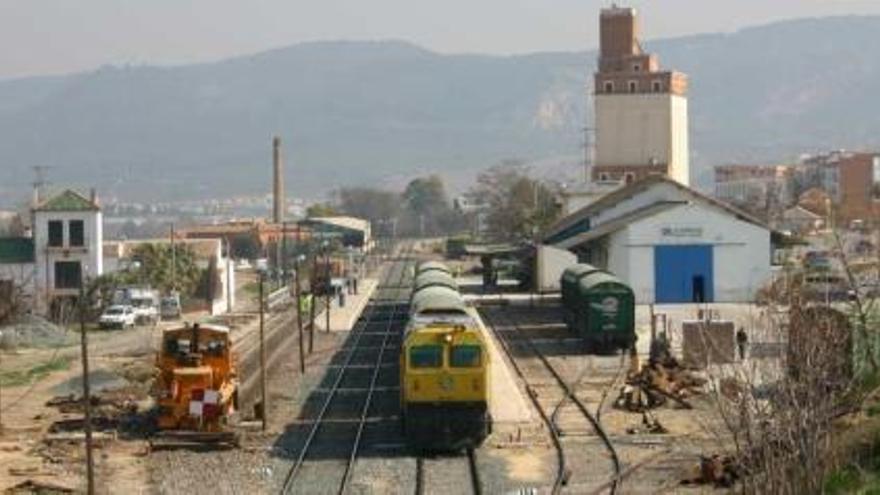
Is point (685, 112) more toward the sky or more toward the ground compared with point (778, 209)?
more toward the sky

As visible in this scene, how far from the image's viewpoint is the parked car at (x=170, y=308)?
7053cm

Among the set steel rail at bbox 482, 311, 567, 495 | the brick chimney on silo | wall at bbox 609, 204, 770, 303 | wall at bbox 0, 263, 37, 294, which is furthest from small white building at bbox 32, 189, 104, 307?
steel rail at bbox 482, 311, 567, 495

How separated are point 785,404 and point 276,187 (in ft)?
332

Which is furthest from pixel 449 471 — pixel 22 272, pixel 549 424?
pixel 22 272

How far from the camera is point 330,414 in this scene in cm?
3219

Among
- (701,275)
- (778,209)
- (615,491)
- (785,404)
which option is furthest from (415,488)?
(778,209)

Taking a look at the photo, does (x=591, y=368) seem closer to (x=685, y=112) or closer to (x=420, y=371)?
(x=420, y=371)

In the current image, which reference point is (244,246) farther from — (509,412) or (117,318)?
(509,412)

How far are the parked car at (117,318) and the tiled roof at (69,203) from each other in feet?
40.8

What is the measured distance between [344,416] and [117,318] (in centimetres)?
3370

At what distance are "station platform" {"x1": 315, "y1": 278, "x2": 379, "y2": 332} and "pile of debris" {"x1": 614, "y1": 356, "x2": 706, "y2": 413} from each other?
2267 centimetres

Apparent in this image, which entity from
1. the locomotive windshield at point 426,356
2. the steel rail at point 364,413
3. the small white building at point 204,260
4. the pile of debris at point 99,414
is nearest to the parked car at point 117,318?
the steel rail at point 364,413

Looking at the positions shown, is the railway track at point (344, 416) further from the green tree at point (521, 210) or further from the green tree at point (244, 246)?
the green tree at point (244, 246)

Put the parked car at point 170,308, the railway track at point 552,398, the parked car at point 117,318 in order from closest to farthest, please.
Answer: the railway track at point 552,398, the parked car at point 117,318, the parked car at point 170,308
